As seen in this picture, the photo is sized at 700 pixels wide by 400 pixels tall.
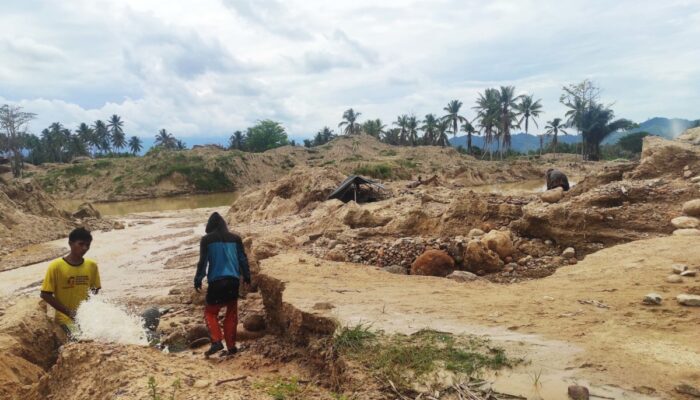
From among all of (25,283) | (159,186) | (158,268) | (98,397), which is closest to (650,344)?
(98,397)

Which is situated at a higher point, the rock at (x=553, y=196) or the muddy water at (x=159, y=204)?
the rock at (x=553, y=196)

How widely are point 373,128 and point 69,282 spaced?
8190 cm

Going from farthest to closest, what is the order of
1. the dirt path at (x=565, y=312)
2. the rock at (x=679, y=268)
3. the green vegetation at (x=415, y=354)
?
the rock at (x=679, y=268) < the green vegetation at (x=415, y=354) < the dirt path at (x=565, y=312)

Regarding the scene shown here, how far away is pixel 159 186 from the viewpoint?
52.2 metres

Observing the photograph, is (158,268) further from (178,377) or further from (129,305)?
(178,377)

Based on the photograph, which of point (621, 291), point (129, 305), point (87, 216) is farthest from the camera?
point (87, 216)

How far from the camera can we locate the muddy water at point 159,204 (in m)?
38.7

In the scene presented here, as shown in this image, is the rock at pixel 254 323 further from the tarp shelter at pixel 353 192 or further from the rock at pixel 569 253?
the tarp shelter at pixel 353 192

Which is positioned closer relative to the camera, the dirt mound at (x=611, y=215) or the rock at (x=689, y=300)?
the rock at (x=689, y=300)

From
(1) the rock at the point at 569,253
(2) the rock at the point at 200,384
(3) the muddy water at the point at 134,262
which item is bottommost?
(3) the muddy water at the point at 134,262

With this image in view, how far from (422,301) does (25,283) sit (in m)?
12.0

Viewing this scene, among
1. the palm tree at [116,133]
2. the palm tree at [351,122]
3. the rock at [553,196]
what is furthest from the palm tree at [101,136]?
the rock at [553,196]

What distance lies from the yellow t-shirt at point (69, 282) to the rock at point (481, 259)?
5.50 meters

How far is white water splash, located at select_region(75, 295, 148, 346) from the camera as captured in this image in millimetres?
3775
